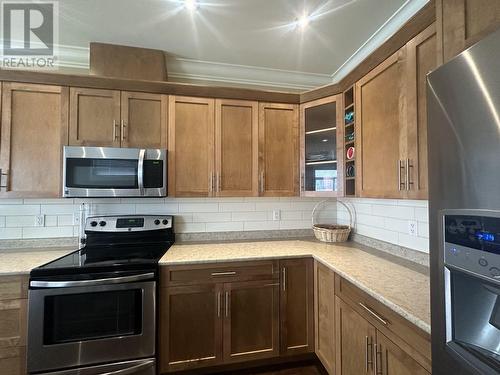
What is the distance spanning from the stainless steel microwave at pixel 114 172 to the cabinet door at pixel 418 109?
5.77ft

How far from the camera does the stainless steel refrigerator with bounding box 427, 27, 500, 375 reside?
611mm

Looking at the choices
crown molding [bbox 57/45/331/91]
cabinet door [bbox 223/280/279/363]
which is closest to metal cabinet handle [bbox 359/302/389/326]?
cabinet door [bbox 223/280/279/363]

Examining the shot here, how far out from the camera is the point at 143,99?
204 cm

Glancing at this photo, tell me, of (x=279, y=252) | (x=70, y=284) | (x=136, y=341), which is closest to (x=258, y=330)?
(x=279, y=252)

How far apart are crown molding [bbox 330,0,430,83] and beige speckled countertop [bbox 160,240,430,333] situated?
1468 mm

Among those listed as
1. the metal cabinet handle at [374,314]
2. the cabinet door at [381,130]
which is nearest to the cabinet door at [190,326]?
the metal cabinet handle at [374,314]

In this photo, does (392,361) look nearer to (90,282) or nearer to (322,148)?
(322,148)

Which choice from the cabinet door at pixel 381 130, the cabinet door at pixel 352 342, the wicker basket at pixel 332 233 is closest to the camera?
the cabinet door at pixel 352 342

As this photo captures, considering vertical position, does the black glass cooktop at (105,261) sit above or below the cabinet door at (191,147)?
below

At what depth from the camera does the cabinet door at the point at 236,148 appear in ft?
7.17

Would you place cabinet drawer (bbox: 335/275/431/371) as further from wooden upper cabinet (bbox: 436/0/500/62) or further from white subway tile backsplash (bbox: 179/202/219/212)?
white subway tile backsplash (bbox: 179/202/219/212)

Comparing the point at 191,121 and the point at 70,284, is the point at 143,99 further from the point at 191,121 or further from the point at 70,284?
the point at 70,284

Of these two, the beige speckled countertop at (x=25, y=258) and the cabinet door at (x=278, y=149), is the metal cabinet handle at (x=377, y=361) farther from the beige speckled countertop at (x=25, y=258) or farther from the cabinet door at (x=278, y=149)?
the beige speckled countertop at (x=25, y=258)

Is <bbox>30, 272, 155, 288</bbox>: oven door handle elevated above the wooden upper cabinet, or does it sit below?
below
